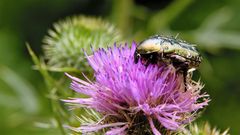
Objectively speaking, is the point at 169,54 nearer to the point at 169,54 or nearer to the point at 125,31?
the point at 169,54

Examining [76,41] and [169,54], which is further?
[76,41]

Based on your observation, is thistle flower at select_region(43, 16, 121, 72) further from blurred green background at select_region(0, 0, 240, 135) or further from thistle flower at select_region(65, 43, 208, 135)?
thistle flower at select_region(65, 43, 208, 135)

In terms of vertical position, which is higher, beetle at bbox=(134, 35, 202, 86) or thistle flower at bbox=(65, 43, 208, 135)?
beetle at bbox=(134, 35, 202, 86)

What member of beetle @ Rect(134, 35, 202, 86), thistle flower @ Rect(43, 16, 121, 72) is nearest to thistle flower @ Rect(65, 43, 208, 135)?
beetle @ Rect(134, 35, 202, 86)

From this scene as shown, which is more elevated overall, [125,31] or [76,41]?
[125,31]

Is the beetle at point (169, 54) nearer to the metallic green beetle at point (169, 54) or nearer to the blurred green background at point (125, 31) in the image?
the metallic green beetle at point (169, 54)

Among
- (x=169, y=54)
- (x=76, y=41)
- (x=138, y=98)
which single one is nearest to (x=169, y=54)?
(x=169, y=54)
